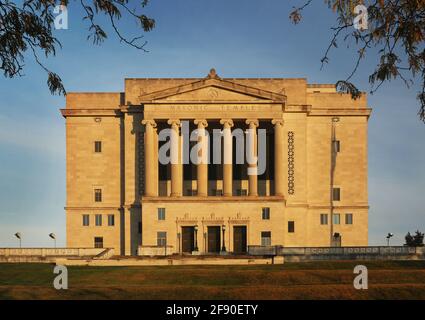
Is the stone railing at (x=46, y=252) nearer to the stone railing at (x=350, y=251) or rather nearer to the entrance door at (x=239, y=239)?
the entrance door at (x=239, y=239)

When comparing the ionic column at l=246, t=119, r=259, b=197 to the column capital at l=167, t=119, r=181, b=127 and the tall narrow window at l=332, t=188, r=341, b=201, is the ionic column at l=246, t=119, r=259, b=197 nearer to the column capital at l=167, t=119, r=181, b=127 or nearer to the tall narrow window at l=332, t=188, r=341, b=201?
the column capital at l=167, t=119, r=181, b=127

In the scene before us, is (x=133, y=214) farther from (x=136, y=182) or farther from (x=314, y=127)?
(x=314, y=127)

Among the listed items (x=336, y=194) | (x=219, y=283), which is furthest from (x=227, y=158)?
(x=219, y=283)

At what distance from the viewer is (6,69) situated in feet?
82.1

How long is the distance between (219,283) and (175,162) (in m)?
40.8

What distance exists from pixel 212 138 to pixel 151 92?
393 inches

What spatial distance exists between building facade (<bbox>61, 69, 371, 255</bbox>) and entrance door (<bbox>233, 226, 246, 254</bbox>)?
13 centimetres

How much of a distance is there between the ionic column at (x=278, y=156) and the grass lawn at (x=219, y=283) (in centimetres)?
2560

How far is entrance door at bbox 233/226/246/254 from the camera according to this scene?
8850 centimetres

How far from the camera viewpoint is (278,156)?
89125 mm

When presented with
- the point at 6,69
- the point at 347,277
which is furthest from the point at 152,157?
the point at 6,69

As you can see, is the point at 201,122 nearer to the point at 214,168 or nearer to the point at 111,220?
the point at 214,168

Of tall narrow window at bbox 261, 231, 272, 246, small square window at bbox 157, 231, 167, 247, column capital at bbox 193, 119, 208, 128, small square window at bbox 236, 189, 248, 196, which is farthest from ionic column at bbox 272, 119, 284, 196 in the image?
small square window at bbox 157, 231, 167, 247

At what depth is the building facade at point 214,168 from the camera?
88750 millimetres
